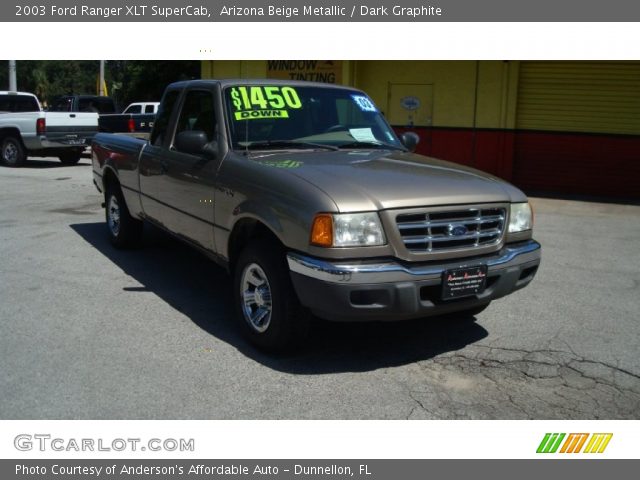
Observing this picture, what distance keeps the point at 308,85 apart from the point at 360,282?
2419 millimetres

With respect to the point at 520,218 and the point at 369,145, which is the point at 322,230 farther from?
the point at 369,145

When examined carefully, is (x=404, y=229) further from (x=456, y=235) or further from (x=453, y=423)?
(x=453, y=423)

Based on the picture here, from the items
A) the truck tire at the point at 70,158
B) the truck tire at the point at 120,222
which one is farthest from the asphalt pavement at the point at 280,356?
the truck tire at the point at 70,158

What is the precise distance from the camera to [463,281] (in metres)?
4.26

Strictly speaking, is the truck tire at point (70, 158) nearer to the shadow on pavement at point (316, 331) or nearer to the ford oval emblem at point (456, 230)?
the shadow on pavement at point (316, 331)

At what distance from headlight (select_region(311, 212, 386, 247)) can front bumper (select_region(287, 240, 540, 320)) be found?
119 millimetres

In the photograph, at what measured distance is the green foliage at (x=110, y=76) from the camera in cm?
4178

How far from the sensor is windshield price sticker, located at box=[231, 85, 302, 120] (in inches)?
210

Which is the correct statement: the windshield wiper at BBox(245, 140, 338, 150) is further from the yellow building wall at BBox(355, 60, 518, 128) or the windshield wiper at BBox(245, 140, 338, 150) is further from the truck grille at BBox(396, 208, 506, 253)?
the yellow building wall at BBox(355, 60, 518, 128)

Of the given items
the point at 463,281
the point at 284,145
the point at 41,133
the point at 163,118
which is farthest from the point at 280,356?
the point at 41,133

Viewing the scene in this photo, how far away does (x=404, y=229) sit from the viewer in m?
4.14

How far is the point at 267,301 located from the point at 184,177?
160 centimetres

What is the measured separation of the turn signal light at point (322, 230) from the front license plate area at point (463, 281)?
0.76 metres

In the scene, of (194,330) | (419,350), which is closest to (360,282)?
(419,350)
